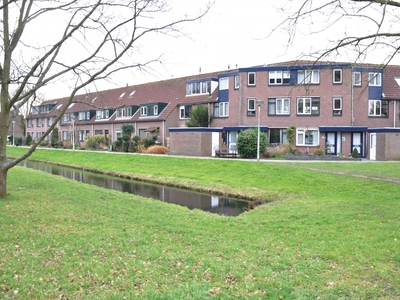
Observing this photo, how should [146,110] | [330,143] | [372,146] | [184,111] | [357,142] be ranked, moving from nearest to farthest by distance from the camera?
[372,146] < [357,142] < [330,143] < [184,111] < [146,110]

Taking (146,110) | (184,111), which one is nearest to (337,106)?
(184,111)

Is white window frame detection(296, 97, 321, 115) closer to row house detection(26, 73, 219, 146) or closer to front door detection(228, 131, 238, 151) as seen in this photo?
front door detection(228, 131, 238, 151)

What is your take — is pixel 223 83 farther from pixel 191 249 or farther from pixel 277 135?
pixel 191 249

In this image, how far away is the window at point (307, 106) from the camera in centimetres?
3406

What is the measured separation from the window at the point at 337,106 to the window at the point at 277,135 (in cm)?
469

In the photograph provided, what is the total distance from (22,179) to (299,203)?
39.1 feet

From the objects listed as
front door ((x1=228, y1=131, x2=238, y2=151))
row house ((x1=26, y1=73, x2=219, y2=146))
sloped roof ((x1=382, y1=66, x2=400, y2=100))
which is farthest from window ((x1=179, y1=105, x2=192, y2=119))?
sloped roof ((x1=382, y1=66, x2=400, y2=100))

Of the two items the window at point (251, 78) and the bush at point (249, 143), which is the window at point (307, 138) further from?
the window at point (251, 78)

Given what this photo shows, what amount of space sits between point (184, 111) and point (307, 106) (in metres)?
13.9

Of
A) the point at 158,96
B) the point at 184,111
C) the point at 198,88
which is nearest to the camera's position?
the point at 198,88

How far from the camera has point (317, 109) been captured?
34.0 metres

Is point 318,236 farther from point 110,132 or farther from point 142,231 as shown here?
point 110,132

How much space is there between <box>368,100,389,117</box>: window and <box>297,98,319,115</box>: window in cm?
470

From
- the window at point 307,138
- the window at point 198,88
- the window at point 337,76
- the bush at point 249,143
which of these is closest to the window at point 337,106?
the window at point 337,76
